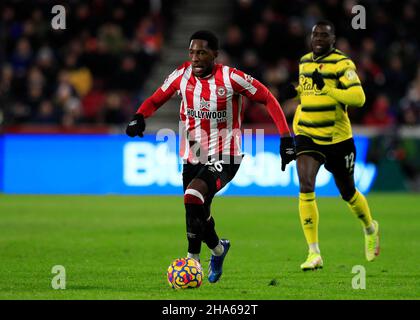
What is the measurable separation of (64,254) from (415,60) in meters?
13.2

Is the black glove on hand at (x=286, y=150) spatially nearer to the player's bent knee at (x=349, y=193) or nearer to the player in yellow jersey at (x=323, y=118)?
the player in yellow jersey at (x=323, y=118)

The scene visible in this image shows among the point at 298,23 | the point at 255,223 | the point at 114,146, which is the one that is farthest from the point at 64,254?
the point at 298,23

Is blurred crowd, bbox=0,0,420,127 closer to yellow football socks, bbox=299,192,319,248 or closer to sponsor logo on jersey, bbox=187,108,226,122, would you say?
yellow football socks, bbox=299,192,319,248

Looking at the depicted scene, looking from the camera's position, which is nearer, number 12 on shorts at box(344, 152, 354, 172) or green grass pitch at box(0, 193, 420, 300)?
green grass pitch at box(0, 193, 420, 300)

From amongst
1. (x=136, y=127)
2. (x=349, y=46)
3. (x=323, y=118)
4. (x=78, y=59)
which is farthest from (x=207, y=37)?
(x=78, y=59)

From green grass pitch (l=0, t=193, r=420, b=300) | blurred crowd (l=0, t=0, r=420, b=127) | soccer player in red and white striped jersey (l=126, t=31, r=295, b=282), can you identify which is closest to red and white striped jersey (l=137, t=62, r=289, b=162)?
soccer player in red and white striped jersey (l=126, t=31, r=295, b=282)

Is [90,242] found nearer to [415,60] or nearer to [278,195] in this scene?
[278,195]

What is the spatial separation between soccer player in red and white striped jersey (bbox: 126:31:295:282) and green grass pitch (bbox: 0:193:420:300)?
34.3 inches

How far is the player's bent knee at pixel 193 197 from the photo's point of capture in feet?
27.8

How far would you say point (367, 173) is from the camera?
65.3 feet

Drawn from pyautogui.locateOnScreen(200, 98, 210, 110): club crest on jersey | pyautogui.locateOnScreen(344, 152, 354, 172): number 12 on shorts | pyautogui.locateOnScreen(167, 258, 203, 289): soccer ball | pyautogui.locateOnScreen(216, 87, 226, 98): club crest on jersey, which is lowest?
pyautogui.locateOnScreen(167, 258, 203, 289): soccer ball

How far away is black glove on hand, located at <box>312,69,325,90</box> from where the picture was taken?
10180mm

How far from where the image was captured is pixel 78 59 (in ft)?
74.7

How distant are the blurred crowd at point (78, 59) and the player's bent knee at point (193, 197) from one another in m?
12.6
